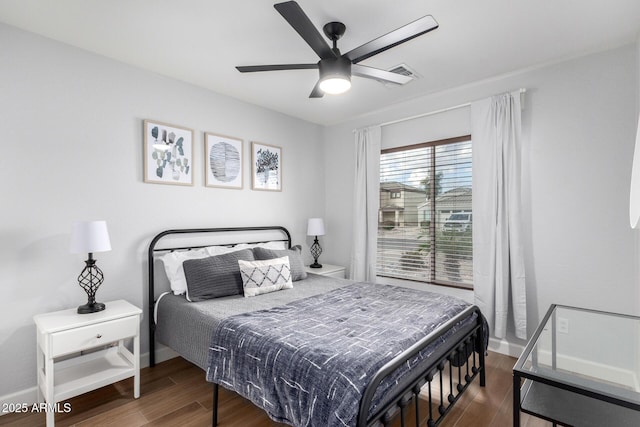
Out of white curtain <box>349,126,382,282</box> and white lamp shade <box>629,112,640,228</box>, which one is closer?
white lamp shade <box>629,112,640,228</box>

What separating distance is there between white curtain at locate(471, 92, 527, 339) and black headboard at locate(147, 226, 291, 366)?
223 cm

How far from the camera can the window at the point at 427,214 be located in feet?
11.2

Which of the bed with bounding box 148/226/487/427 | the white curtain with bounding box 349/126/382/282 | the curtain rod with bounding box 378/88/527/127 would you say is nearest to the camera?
the bed with bounding box 148/226/487/427

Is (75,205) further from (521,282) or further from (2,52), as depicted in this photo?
(521,282)

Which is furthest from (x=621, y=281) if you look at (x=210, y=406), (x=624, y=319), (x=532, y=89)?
(x=210, y=406)

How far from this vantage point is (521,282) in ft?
9.61

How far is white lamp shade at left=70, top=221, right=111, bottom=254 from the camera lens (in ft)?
7.29

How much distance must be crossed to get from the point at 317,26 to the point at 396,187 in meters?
2.21

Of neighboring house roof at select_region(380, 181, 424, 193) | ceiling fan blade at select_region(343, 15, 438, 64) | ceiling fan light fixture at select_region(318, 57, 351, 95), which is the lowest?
neighboring house roof at select_region(380, 181, 424, 193)

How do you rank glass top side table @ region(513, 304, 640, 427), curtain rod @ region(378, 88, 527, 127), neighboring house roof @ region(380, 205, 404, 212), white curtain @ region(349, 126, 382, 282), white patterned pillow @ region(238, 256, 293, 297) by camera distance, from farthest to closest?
white curtain @ region(349, 126, 382, 282) < neighboring house roof @ region(380, 205, 404, 212) < curtain rod @ region(378, 88, 527, 127) < white patterned pillow @ region(238, 256, 293, 297) < glass top side table @ region(513, 304, 640, 427)

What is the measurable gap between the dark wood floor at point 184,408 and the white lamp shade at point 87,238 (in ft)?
3.66

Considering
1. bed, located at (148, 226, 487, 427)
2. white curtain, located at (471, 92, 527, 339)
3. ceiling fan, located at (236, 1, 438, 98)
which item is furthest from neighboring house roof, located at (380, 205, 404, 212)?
→ ceiling fan, located at (236, 1, 438, 98)

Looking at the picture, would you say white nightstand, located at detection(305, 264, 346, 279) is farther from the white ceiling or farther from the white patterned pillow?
the white ceiling

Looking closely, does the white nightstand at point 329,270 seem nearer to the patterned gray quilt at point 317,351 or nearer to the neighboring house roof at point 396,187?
the neighboring house roof at point 396,187
